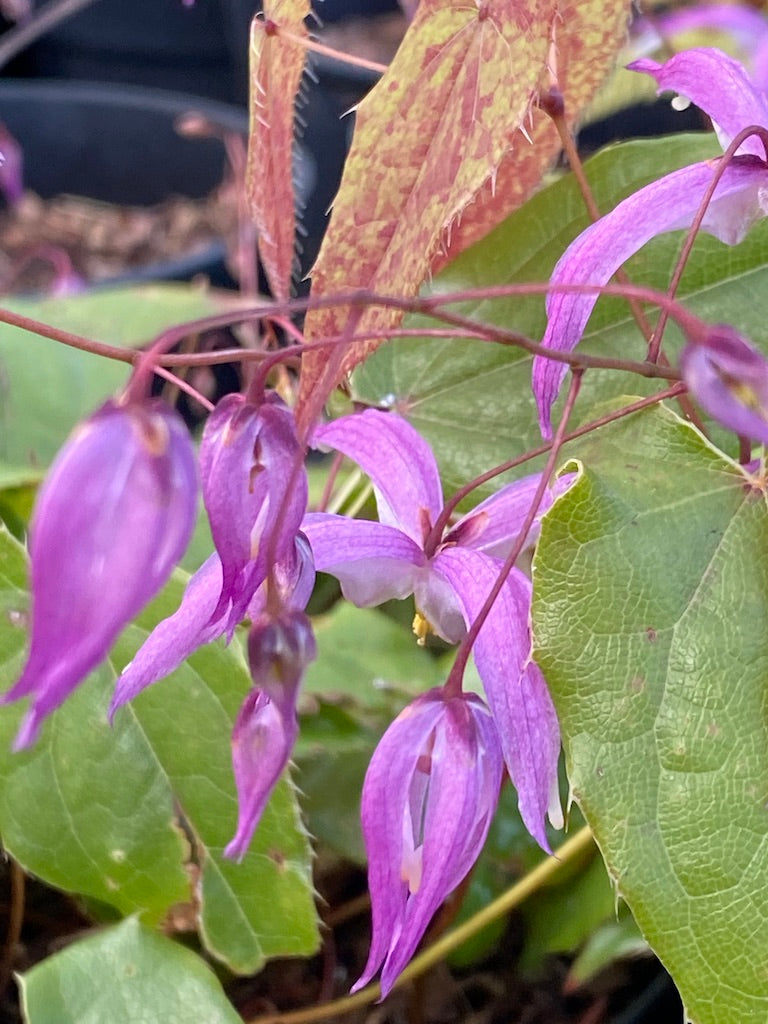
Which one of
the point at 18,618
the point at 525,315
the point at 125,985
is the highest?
the point at 525,315

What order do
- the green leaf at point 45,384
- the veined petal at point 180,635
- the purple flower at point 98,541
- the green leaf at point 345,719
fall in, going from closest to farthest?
1. the purple flower at point 98,541
2. the veined petal at point 180,635
3. the green leaf at point 345,719
4. the green leaf at point 45,384

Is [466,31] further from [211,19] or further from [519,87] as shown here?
[211,19]

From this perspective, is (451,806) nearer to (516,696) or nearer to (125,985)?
(516,696)

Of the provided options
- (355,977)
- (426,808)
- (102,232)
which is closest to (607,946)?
(355,977)

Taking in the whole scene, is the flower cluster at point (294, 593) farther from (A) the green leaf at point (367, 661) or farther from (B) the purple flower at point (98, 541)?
(A) the green leaf at point (367, 661)

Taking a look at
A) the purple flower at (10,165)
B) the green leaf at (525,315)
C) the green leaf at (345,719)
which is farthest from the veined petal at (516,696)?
the purple flower at (10,165)

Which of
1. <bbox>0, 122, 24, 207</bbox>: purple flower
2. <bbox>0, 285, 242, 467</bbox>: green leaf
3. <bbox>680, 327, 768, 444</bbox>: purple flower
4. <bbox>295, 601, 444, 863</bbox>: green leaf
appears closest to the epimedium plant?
<bbox>680, 327, 768, 444</bbox>: purple flower

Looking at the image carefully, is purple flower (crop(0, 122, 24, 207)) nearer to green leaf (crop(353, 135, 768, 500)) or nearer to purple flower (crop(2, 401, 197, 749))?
green leaf (crop(353, 135, 768, 500))
